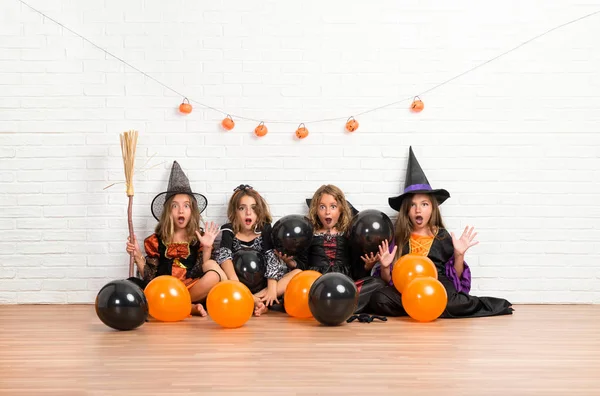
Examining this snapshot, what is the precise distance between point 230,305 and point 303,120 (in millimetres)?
1624

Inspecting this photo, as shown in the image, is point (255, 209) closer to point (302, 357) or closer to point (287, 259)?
point (287, 259)

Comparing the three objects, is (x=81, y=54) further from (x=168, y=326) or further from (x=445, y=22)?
(x=445, y=22)

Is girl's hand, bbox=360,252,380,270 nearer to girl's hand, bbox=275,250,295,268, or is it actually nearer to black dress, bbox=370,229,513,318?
black dress, bbox=370,229,513,318

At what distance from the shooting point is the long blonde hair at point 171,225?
473cm

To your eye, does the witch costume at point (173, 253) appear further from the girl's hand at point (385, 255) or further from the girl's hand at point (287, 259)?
the girl's hand at point (385, 255)

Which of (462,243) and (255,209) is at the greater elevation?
(255,209)

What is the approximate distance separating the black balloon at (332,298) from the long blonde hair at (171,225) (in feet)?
3.78

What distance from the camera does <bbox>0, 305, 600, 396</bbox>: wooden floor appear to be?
105 inches

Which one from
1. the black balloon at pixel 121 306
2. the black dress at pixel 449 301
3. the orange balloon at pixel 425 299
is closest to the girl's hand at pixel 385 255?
the black dress at pixel 449 301

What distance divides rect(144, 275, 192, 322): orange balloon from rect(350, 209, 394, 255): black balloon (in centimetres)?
111

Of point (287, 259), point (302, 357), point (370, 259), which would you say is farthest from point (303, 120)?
point (302, 357)

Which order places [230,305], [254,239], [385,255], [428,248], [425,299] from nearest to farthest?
[230,305]
[425,299]
[385,255]
[428,248]
[254,239]

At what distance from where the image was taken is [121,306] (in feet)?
12.3

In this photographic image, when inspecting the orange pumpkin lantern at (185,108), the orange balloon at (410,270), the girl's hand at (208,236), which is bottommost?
the orange balloon at (410,270)
